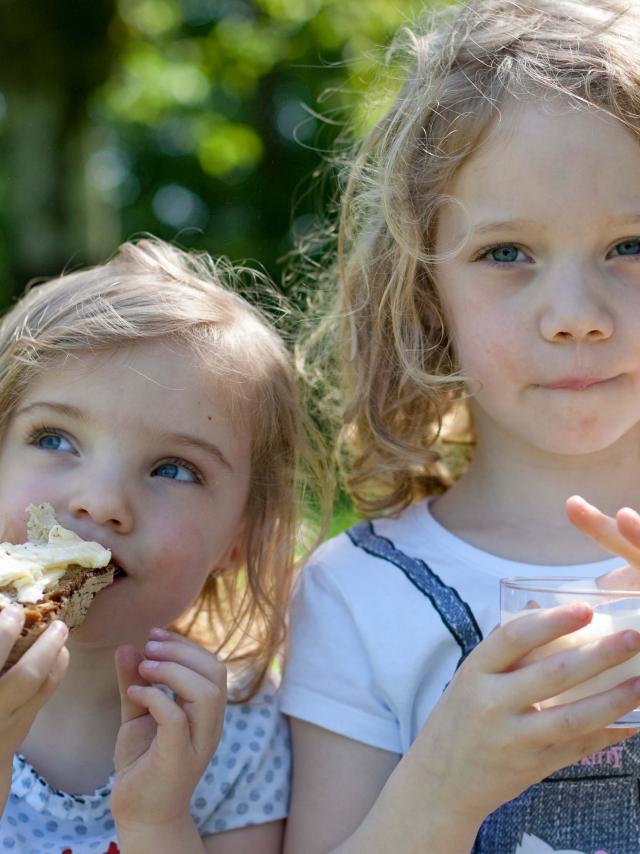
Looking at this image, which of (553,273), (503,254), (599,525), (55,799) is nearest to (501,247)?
(503,254)

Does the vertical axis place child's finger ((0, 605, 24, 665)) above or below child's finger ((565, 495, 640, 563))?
below

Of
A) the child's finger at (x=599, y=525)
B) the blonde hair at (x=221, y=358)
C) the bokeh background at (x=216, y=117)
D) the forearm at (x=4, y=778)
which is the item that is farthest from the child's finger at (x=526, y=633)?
the bokeh background at (x=216, y=117)

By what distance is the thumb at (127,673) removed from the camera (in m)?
2.22

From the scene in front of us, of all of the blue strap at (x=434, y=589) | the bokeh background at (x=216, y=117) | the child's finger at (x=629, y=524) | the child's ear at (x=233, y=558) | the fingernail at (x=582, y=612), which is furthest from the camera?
the bokeh background at (x=216, y=117)

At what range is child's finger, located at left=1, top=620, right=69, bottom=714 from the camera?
6.18 ft

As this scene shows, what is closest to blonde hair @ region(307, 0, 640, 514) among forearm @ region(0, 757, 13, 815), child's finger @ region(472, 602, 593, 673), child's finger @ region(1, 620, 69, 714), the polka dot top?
the polka dot top

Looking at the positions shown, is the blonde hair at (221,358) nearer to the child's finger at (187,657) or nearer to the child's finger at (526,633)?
the child's finger at (187,657)

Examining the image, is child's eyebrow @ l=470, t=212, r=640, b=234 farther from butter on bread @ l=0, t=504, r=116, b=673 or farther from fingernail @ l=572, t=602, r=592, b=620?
butter on bread @ l=0, t=504, r=116, b=673

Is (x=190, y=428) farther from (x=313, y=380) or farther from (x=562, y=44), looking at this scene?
(x=562, y=44)

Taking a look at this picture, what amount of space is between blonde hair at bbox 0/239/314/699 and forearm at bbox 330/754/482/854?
0.60 m

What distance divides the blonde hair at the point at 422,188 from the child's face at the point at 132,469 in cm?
48

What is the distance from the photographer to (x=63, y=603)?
6.77 feet

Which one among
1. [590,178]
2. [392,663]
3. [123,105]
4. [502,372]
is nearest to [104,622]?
[392,663]

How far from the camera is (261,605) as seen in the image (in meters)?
2.75
